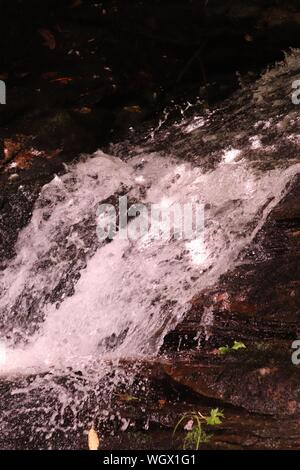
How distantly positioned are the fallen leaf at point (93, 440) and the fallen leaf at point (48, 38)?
267 inches

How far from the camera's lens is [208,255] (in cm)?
396

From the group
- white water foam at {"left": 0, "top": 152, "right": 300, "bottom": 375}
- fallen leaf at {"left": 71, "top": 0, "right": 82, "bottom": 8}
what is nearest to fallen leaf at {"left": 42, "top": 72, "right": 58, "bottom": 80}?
fallen leaf at {"left": 71, "top": 0, "right": 82, "bottom": 8}

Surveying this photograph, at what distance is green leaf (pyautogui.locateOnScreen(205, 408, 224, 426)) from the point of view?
9.73 feet

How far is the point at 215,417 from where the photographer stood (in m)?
2.98

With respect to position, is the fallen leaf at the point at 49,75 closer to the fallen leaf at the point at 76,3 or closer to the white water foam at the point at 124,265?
the fallen leaf at the point at 76,3

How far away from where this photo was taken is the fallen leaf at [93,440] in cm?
301

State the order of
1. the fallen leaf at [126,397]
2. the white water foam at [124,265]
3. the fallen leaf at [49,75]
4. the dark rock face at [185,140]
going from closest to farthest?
the dark rock face at [185,140] < the fallen leaf at [126,397] < the white water foam at [124,265] < the fallen leaf at [49,75]

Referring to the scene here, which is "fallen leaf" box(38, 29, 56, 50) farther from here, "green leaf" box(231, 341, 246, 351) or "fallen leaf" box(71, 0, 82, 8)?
"green leaf" box(231, 341, 246, 351)

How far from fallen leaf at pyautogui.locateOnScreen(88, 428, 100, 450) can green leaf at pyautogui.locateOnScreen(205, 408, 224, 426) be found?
2.42 feet

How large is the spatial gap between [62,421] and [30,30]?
720 cm

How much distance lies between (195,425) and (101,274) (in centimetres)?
172

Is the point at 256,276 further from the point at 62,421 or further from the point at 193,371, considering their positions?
the point at 62,421

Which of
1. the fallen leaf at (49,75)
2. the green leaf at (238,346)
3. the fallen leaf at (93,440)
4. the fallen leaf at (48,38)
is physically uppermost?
the fallen leaf at (48,38)

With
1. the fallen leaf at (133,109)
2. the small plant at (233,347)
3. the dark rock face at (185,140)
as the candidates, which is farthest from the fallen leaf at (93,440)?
the fallen leaf at (133,109)
